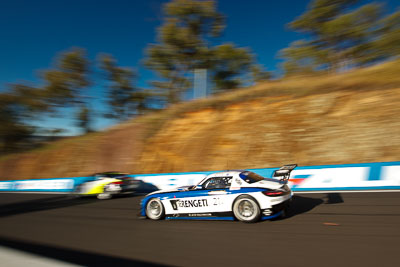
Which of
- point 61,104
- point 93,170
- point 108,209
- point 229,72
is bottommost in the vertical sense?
point 108,209

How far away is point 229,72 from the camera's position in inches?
1270

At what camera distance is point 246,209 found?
5.93 m

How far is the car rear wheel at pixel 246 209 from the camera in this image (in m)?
5.74

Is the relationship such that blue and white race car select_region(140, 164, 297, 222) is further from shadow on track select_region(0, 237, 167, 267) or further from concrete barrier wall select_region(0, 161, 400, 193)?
concrete barrier wall select_region(0, 161, 400, 193)

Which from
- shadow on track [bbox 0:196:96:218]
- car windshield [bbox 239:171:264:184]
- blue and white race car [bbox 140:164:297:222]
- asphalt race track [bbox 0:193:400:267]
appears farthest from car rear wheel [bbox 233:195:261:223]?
shadow on track [bbox 0:196:96:218]

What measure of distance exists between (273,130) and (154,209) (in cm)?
1027

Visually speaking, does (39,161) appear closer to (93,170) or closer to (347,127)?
(93,170)

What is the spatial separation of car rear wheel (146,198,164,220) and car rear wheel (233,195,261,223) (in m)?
2.10

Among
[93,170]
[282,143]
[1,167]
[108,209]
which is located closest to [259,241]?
[108,209]

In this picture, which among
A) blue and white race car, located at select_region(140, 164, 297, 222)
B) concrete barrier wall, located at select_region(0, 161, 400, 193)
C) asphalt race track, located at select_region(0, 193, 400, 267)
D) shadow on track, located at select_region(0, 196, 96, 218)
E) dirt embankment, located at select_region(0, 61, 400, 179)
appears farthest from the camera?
dirt embankment, located at select_region(0, 61, 400, 179)

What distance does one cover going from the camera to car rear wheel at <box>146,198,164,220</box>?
6.96 metres

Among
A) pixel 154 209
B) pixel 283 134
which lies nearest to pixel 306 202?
pixel 154 209

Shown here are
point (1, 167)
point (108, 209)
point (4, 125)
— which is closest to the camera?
point (108, 209)

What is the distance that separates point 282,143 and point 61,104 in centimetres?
3269
